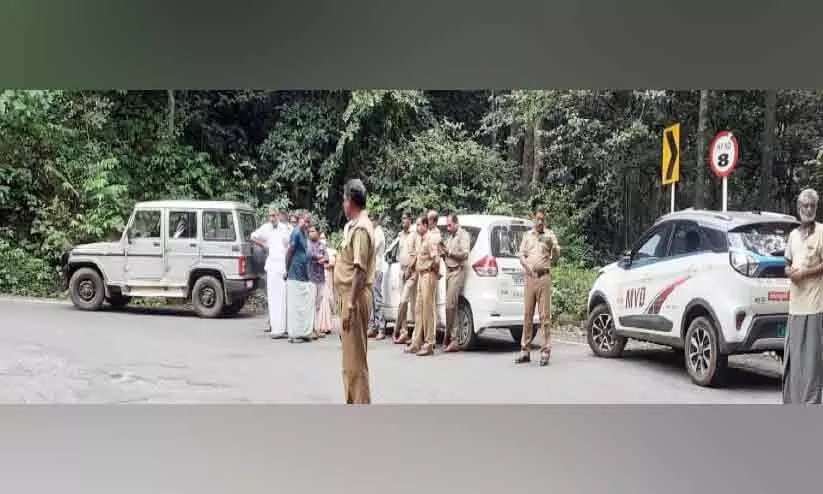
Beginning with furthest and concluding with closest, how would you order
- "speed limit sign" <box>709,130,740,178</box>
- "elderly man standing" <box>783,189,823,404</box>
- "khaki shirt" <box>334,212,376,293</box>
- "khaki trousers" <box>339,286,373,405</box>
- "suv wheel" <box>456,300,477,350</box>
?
"suv wheel" <box>456,300,477,350</box>
"speed limit sign" <box>709,130,740,178</box>
"elderly man standing" <box>783,189,823,404</box>
"khaki trousers" <box>339,286,373,405</box>
"khaki shirt" <box>334,212,376,293</box>

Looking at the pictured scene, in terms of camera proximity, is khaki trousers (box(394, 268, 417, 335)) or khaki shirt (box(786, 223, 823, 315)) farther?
khaki trousers (box(394, 268, 417, 335))

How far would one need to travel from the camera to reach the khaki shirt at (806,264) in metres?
5.51

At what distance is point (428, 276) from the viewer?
6.02 metres

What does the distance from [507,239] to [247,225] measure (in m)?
1.91

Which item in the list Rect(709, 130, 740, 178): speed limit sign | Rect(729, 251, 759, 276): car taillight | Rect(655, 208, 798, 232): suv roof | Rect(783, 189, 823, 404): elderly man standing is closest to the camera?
Rect(783, 189, 823, 404): elderly man standing

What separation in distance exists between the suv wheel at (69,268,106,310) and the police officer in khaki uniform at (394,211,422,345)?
88.3 inches

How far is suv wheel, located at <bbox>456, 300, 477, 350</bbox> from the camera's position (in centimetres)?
592

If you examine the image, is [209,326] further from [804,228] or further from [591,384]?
[804,228]

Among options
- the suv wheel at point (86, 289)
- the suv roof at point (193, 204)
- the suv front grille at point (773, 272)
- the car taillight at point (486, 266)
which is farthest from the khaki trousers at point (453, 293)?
the suv wheel at point (86, 289)

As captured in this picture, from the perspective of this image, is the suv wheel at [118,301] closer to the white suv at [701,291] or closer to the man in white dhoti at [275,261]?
the man in white dhoti at [275,261]

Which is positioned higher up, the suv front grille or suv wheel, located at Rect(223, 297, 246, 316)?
the suv front grille

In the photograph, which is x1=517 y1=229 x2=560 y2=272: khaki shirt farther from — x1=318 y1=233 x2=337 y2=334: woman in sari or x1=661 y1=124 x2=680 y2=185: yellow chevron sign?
x1=318 y1=233 x2=337 y2=334: woman in sari

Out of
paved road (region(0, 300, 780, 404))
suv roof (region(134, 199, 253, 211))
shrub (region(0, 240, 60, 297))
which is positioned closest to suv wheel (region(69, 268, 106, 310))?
shrub (region(0, 240, 60, 297))

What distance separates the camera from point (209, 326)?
598cm
